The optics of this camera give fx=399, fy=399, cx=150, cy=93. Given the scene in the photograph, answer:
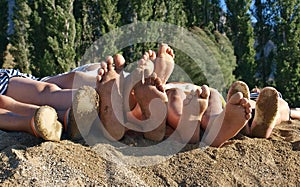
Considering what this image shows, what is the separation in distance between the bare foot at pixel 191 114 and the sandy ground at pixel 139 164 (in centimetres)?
6

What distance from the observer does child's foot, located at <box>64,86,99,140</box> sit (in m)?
1.75

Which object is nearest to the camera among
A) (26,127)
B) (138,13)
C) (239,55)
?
(26,127)

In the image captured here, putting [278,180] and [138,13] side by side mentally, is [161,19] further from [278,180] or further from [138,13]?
[278,180]

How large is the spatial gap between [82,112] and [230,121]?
2.15 feet

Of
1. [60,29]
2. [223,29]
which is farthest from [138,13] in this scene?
[223,29]

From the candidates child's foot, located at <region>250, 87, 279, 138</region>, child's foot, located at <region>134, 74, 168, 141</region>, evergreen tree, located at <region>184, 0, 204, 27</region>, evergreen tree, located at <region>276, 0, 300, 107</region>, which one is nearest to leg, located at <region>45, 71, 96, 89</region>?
child's foot, located at <region>134, 74, 168, 141</region>

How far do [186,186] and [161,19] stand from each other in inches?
245

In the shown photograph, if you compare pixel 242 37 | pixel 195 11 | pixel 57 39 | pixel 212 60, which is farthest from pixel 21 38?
pixel 242 37

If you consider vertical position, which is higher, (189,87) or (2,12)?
(2,12)

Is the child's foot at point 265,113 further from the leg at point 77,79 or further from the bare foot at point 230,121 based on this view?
the leg at point 77,79

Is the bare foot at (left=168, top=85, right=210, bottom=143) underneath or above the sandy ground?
above

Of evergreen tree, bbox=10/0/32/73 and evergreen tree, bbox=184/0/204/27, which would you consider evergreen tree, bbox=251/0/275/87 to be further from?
evergreen tree, bbox=10/0/32/73

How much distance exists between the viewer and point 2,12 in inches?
290

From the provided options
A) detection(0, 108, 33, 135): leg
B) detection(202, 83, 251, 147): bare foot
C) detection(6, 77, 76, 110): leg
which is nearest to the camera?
detection(202, 83, 251, 147): bare foot
